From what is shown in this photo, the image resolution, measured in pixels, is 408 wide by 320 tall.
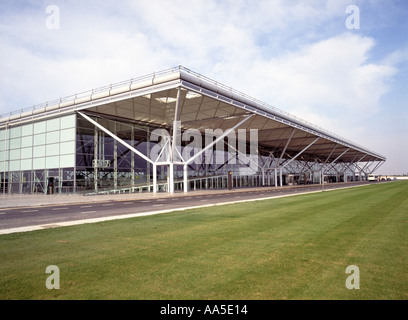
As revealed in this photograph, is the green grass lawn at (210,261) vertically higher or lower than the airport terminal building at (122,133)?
lower

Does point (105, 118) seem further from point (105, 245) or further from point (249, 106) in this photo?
point (105, 245)

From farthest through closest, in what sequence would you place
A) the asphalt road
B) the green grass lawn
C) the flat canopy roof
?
the flat canopy roof → the asphalt road → the green grass lawn

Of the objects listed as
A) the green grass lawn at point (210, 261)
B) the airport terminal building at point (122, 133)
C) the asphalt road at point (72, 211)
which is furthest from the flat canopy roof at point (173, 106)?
the green grass lawn at point (210, 261)

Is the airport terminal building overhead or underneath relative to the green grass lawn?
overhead

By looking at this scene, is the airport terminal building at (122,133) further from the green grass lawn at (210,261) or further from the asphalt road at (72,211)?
the green grass lawn at (210,261)

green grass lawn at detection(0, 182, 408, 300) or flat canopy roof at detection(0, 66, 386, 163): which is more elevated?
flat canopy roof at detection(0, 66, 386, 163)

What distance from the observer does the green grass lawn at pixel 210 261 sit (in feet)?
14.9

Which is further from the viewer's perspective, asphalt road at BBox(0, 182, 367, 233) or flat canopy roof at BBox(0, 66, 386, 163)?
flat canopy roof at BBox(0, 66, 386, 163)

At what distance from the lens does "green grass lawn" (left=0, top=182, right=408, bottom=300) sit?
4535 mm

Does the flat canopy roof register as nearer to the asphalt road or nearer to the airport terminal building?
the airport terminal building

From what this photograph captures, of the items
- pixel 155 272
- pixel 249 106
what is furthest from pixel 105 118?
pixel 155 272

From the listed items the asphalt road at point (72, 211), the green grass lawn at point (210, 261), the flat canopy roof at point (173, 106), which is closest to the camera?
the green grass lawn at point (210, 261)

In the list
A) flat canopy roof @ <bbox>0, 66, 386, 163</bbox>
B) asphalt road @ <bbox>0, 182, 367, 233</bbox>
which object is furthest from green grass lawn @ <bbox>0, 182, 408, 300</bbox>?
flat canopy roof @ <bbox>0, 66, 386, 163</bbox>

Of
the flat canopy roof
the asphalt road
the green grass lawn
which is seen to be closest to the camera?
the green grass lawn
